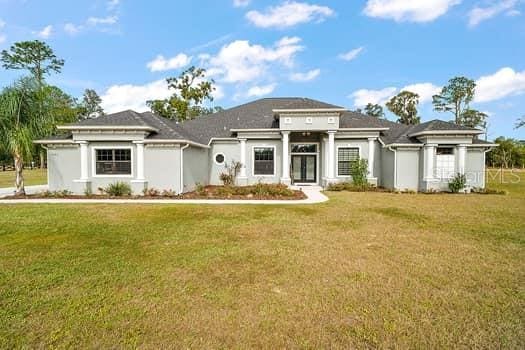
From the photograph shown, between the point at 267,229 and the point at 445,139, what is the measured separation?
41.9 feet

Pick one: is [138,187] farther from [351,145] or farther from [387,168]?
[387,168]

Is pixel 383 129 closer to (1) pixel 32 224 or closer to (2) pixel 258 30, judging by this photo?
(2) pixel 258 30

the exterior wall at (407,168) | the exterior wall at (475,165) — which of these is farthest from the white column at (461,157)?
the exterior wall at (407,168)

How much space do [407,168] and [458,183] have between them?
2.54m

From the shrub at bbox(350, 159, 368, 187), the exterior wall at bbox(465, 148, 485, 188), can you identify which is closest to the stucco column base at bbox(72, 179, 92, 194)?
the shrub at bbox(350, 159, 368, 187)

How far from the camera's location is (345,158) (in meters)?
16.1

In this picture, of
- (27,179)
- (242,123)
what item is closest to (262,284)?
(242,123)

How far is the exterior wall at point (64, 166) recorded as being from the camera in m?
13.1

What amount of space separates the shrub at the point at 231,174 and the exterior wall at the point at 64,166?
759 centimetres

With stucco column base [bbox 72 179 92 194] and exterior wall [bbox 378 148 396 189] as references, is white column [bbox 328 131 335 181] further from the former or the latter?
stucco column base [bbox 72 179 92 194]

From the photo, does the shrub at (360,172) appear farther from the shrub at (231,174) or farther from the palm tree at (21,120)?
the palm tree at (21,120)

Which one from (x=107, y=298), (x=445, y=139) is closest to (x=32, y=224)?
(x=107, y=298)

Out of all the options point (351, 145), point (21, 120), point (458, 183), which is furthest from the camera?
point (351, 145)

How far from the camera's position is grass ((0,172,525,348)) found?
2.55 m
